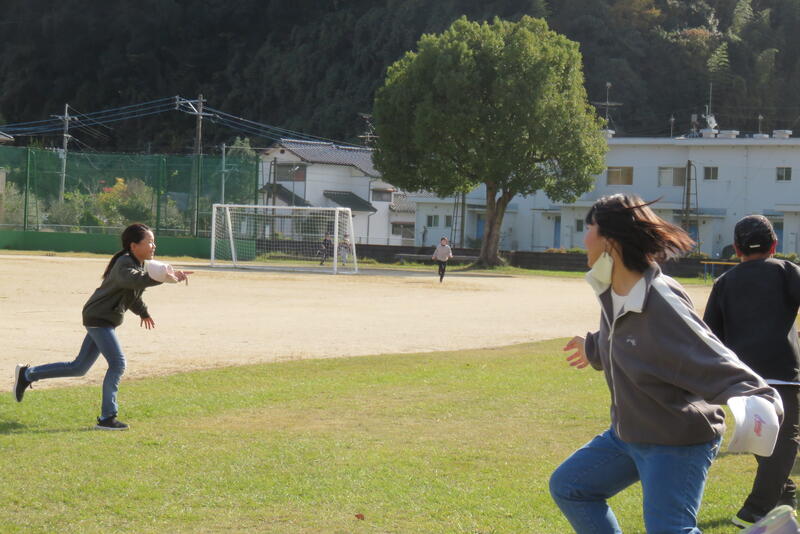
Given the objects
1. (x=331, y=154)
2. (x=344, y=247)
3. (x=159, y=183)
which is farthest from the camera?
(x=331, y=154)

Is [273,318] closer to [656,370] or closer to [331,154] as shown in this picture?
[656,370]

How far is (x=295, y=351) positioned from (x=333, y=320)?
477 centimetres

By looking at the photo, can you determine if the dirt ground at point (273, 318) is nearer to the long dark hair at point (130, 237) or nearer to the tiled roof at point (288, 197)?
the long dark hair at point (130, 237)

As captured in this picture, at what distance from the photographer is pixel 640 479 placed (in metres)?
3.87

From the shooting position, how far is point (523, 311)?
22172 mm

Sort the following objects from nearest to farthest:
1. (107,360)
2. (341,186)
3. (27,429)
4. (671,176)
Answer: (27,429) < (107,360) < (671,176) < (341,186)

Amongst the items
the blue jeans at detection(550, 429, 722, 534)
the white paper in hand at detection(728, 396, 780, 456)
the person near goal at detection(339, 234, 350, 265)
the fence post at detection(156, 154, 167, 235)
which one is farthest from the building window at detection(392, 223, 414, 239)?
the white paper in hand at detection(728, 396, 780, 456)

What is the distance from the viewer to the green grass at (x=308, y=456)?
5633mm

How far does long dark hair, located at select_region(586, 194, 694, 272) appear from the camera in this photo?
379 centimetres

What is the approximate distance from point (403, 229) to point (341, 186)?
21.1ft

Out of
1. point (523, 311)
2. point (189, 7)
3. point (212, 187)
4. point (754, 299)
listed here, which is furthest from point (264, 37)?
point (754, 299)

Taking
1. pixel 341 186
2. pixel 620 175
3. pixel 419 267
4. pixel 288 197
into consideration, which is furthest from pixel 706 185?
pixel 288 197

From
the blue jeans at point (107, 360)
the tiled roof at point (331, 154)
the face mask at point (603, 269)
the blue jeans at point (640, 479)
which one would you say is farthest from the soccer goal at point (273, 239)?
the face mask at point (603, 269)

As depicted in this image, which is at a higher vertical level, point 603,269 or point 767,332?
point 603,269
